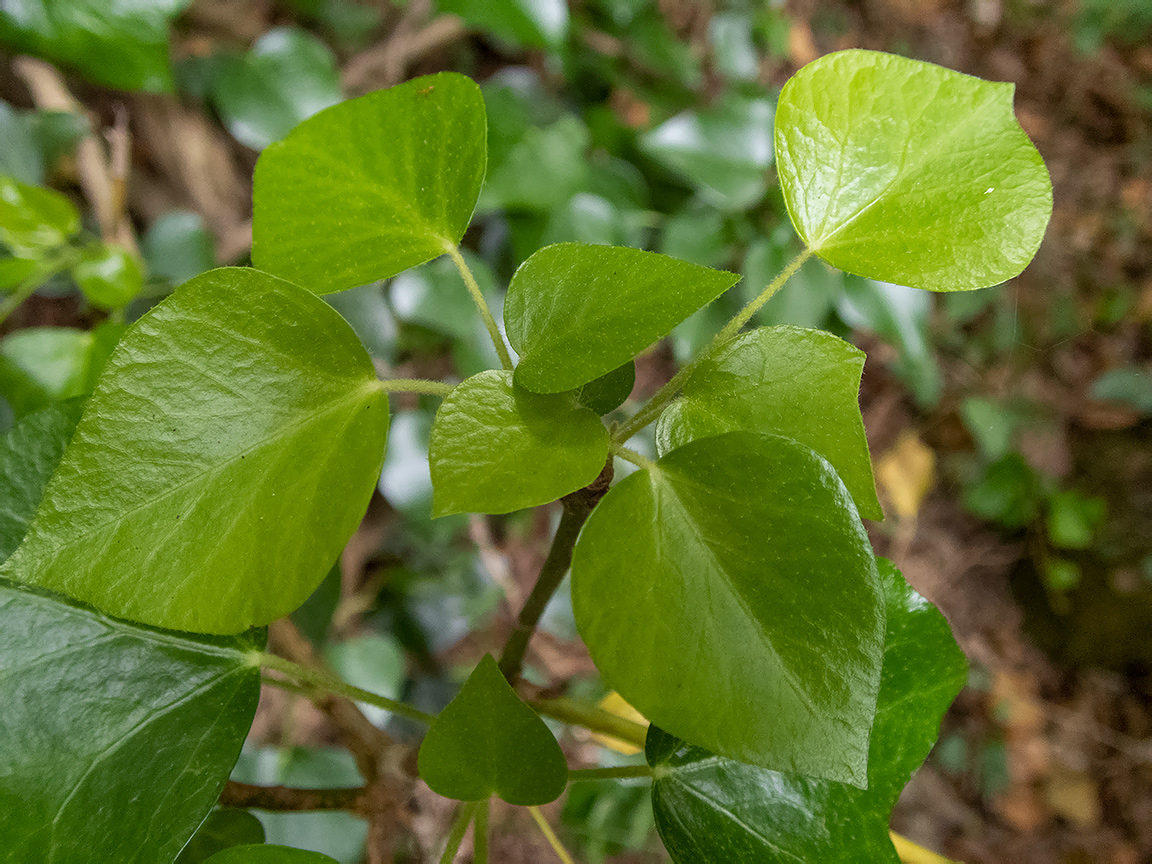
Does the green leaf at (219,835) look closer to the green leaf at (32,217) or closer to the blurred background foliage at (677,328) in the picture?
the blurred background foliage at (677,328)

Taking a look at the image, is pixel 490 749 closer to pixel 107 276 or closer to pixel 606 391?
pixel 606 391

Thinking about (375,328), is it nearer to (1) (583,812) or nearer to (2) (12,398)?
(2) (12,398)

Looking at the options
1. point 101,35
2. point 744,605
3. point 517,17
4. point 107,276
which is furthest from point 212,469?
point 517,17

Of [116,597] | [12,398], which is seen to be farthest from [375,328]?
[116,597]

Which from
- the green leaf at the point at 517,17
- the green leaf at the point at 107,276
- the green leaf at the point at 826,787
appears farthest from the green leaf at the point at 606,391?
the green leaf at the point at 517,17

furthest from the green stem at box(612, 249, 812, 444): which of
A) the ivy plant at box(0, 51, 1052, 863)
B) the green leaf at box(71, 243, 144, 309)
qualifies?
the green leaf at box(71, 243, 144, 309)

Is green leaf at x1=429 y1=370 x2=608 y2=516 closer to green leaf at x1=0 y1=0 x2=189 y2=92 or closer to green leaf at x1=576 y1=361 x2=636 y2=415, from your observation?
green leaf at x1=576 y1=361 x2=636 y2=415
